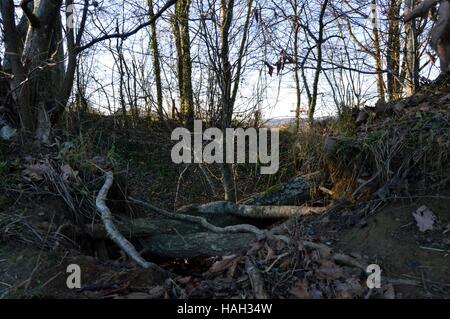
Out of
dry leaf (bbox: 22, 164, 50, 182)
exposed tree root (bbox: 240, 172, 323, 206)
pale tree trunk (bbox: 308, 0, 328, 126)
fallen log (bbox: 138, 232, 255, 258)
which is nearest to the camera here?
fallen log (bbox: 138, 232, 255, 258)

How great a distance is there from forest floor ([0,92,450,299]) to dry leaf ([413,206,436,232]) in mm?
10

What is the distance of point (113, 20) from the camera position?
617cm

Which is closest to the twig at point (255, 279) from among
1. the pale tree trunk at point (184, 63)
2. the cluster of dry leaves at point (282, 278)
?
the cluster of dry leaves at point (282, 278)

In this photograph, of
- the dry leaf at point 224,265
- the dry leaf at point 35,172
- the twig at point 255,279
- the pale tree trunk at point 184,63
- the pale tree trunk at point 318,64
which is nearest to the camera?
the twig at point 255,279

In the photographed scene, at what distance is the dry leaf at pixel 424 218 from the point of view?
289cm

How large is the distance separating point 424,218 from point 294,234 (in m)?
0.85

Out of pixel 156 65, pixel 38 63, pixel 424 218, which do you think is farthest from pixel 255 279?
pixel 156 65

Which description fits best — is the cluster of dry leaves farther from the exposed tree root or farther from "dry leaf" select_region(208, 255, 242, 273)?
the exposed tree root

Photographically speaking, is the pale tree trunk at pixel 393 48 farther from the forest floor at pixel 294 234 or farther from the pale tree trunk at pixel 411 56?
the forest floor at pixel 294 234

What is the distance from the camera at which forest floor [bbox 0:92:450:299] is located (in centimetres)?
248

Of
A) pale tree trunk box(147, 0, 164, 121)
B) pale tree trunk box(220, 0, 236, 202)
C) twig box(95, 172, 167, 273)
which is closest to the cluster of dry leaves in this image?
twig box(95, 172, 167, 273)

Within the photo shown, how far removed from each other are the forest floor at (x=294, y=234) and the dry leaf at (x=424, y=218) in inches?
0.4

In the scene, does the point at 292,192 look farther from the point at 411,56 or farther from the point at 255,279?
the point at 411,56
